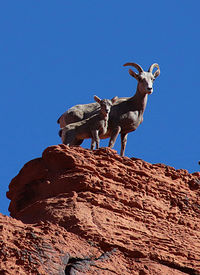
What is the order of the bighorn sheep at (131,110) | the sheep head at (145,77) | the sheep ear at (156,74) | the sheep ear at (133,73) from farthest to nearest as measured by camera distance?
the sheep ear at (156,74) → the sheep ear at (133,73) → the sheep head at (145,77) → the bighorn sheep at (131,110)

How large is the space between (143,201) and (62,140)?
3305 mm

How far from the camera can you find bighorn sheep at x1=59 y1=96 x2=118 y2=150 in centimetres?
A: 2006

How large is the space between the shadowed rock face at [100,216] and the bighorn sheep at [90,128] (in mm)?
1788

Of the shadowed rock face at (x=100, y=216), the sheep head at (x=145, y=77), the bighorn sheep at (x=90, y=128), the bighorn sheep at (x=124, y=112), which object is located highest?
the sheep head at (x=145, y=77)

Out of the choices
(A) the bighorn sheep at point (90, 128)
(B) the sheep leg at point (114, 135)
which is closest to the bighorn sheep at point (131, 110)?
(B) the sheep leg at point (114, 135)

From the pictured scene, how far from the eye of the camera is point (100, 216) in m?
16.9

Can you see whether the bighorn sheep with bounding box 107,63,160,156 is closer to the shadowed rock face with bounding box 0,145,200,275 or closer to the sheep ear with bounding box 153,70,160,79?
the sheep ear with bounding box 153,70,160,79

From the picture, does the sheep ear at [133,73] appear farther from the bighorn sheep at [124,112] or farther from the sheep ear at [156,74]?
the sheep ear at [156,74]

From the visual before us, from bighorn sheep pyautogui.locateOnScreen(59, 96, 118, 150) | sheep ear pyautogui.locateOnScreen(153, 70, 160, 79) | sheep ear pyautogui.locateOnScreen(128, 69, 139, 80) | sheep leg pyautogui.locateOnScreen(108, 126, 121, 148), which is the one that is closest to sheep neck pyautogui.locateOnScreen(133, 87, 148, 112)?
sheep ear pyautogui.locateOnScreen(128, 69, 139, 80)

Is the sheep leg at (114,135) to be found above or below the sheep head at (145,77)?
below

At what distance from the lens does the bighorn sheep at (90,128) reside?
20062mm

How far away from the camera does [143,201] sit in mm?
18109

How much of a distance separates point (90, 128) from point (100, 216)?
3964 millimetres

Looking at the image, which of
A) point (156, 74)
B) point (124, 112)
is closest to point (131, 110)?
point (124, 112)
